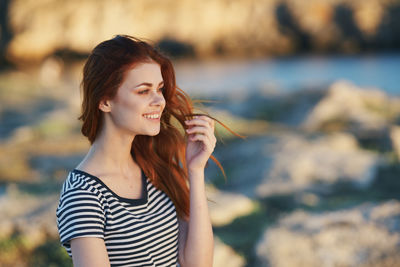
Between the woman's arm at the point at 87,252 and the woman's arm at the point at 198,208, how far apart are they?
0.59m

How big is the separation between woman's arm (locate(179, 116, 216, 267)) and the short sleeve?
0.55 metres

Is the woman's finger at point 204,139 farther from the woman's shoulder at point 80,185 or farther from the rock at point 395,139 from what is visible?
the rock at point 395,139

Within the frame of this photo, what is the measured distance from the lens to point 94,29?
55469 mm

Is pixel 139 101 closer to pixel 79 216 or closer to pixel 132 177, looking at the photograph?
pixel 132 177

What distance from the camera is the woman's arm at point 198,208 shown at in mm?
2498

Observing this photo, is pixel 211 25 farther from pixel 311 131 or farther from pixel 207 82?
pixel 311 131

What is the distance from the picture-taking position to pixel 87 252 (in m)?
2.03

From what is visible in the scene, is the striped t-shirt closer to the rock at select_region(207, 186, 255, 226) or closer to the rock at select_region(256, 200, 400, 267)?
the rock at select_region(256, 200, 400, 267)

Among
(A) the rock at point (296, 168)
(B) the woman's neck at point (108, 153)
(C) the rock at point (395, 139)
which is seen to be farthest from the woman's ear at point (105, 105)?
(C) the rock at point (395, 139)

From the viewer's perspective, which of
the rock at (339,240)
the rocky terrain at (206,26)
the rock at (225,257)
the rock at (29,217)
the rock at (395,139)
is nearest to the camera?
the rock at (339,240)

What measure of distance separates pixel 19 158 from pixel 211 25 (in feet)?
163

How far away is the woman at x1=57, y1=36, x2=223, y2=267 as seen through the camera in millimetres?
2126

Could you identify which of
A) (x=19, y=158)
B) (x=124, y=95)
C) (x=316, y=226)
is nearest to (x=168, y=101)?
(x=124, y=95)

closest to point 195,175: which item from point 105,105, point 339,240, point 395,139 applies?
point 105,105
